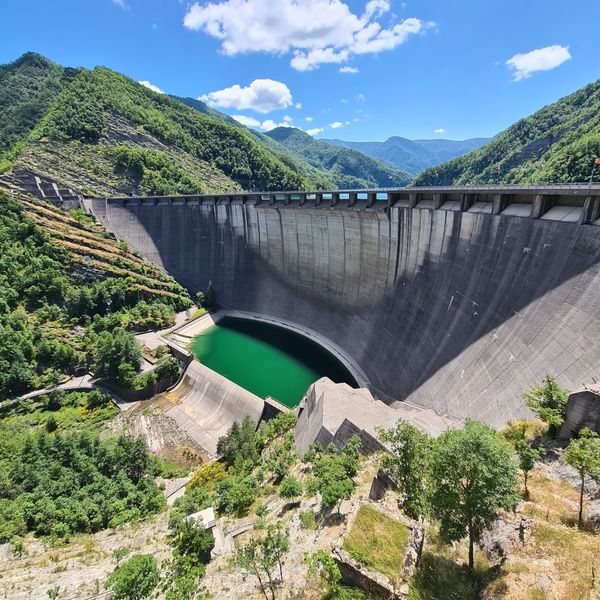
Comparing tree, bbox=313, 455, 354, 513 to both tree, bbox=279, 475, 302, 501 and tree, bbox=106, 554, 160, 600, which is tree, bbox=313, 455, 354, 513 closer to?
tree, bbox=279, 475, 302, 501

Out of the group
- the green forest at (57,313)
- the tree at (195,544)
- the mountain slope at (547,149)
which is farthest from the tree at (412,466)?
the mountain slope at (547,149)

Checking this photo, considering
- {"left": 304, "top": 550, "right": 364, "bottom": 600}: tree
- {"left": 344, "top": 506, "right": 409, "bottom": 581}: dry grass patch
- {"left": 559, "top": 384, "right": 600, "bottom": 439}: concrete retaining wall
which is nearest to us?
{"left": 304, "top": 550, "right": 364, "bottom": 600}: tree

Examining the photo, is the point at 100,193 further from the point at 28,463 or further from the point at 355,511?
the point at 355,511

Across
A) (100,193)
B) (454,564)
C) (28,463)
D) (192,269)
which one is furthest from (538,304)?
(100,193)

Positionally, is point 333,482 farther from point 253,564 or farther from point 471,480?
point 471,480

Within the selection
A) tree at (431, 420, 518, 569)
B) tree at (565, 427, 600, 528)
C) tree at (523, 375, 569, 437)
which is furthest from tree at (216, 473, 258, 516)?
tree at (565, 427, 600, 528)

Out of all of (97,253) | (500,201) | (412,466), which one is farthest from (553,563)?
(97,253)
